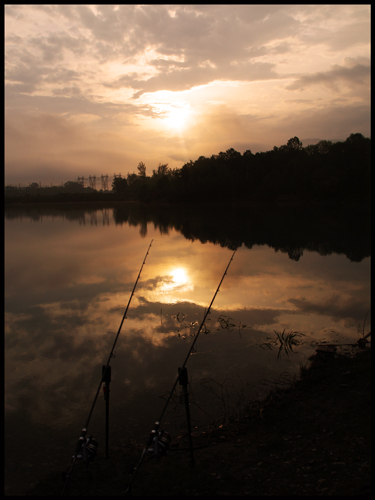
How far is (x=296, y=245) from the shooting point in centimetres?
2450

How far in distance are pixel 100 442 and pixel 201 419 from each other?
1.56m

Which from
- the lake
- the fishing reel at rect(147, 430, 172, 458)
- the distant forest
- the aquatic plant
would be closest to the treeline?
the distant forest

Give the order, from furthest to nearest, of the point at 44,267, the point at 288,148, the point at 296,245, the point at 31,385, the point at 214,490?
→ the point at 288,148 < the point at 296,245 < the point at 44,267 < the point at 31,385 < the point at 214,490

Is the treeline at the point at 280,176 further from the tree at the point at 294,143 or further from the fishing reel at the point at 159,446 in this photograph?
the fishing reel at the point at 159,446

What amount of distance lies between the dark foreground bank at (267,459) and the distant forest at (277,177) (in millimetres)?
68086

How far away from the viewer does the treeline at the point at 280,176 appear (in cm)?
7025

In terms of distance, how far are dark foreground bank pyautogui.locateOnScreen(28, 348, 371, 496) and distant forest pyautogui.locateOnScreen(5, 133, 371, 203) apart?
68.1 metres

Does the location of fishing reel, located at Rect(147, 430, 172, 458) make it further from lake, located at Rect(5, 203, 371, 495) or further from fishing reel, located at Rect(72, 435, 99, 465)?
lake, located at Rect(5, 203, 371, 495)

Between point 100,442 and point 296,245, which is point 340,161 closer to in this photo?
point 296,245

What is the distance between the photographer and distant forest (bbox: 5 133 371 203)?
70.3 m

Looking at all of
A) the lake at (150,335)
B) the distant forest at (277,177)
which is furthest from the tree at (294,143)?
the lake at (150,335)

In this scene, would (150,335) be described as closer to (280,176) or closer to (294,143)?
(280,176)

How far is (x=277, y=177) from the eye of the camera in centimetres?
8175

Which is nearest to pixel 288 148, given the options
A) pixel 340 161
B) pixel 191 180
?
pixel 340 161
